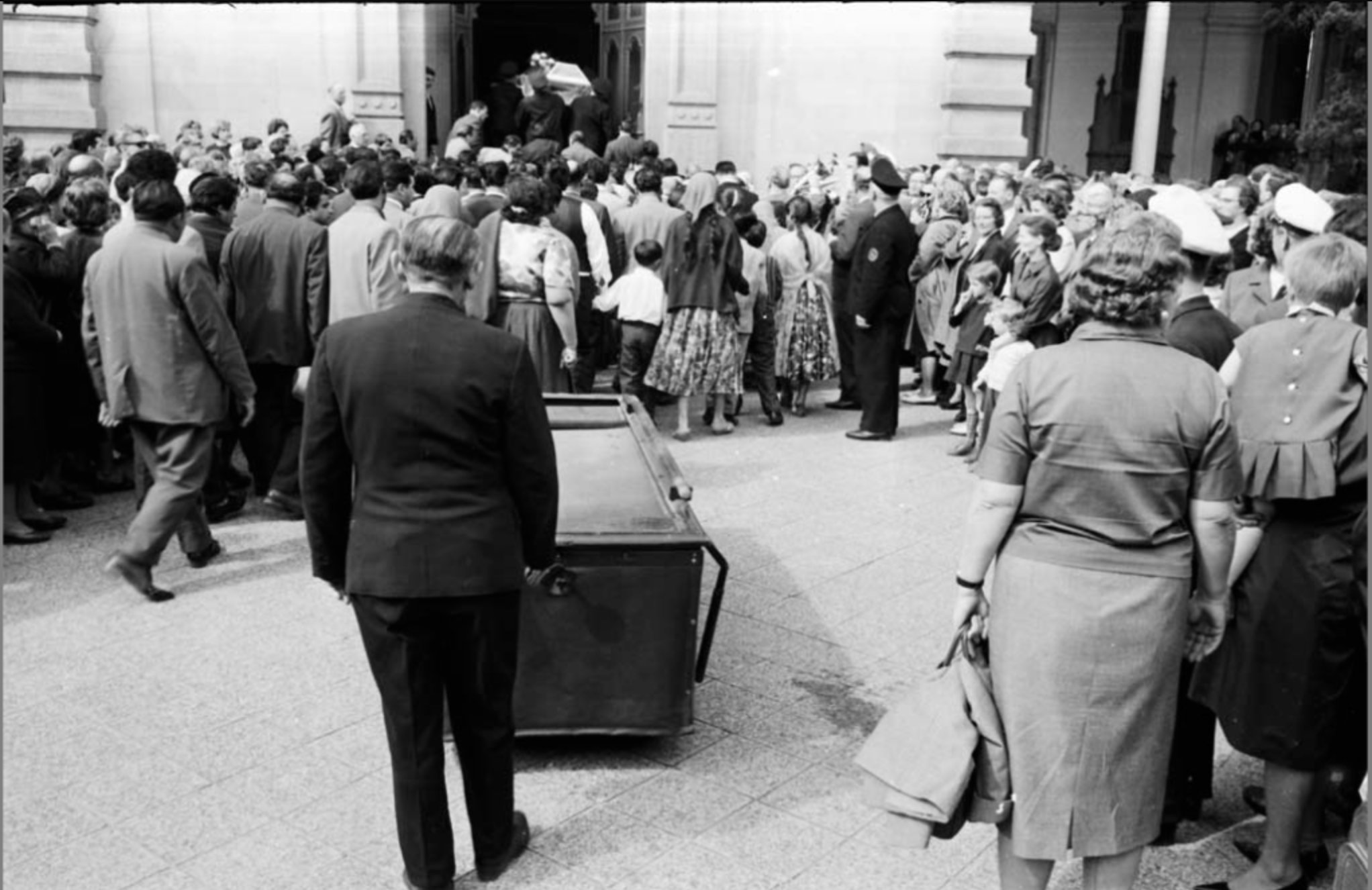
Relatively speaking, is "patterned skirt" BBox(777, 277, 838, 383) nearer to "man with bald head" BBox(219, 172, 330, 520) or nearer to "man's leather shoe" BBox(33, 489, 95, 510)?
"man with bald head" BBox(219, 172, 330, 520)

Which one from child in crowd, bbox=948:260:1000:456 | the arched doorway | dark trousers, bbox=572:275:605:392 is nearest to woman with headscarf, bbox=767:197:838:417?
child in crowd, bbox=948:260:1000:456

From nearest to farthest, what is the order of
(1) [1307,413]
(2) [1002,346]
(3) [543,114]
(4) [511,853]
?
(1) [1307,413] < (4) [511,853] < (2) [1002,346] < (3) [543,114]

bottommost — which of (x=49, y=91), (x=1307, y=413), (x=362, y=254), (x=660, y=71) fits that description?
(x=1307, y=413)

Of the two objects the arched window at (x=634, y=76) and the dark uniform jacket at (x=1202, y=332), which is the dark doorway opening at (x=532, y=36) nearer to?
the arched window at (x=634, y=76)

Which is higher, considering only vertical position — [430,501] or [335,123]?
[335,123]

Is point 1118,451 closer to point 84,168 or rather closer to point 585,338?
point 585,338

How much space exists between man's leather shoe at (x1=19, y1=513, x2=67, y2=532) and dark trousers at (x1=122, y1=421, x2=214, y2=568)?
1.15m

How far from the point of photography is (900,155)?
61.2 ft

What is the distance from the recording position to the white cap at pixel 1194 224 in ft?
14.6

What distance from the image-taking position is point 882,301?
9734mm

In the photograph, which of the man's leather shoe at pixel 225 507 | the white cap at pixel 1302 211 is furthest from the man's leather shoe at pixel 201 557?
the white cap at pixel 1302 211

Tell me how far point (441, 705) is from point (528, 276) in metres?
4.32

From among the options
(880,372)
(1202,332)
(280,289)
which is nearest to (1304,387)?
(1202,332)

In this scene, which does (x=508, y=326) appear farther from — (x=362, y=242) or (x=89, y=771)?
(x=89, y=771)
